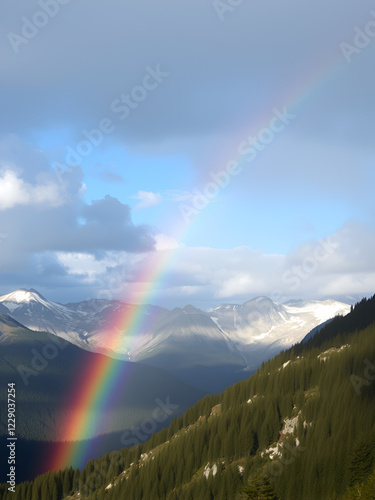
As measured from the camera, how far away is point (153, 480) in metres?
188

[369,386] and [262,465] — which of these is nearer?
[262,465]

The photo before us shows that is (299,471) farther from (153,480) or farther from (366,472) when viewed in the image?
(153,480)

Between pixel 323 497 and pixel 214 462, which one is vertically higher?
pixel 214 462

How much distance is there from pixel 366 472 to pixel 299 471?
21534mm

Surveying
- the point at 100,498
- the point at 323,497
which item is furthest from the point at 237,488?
the point at 100,498
